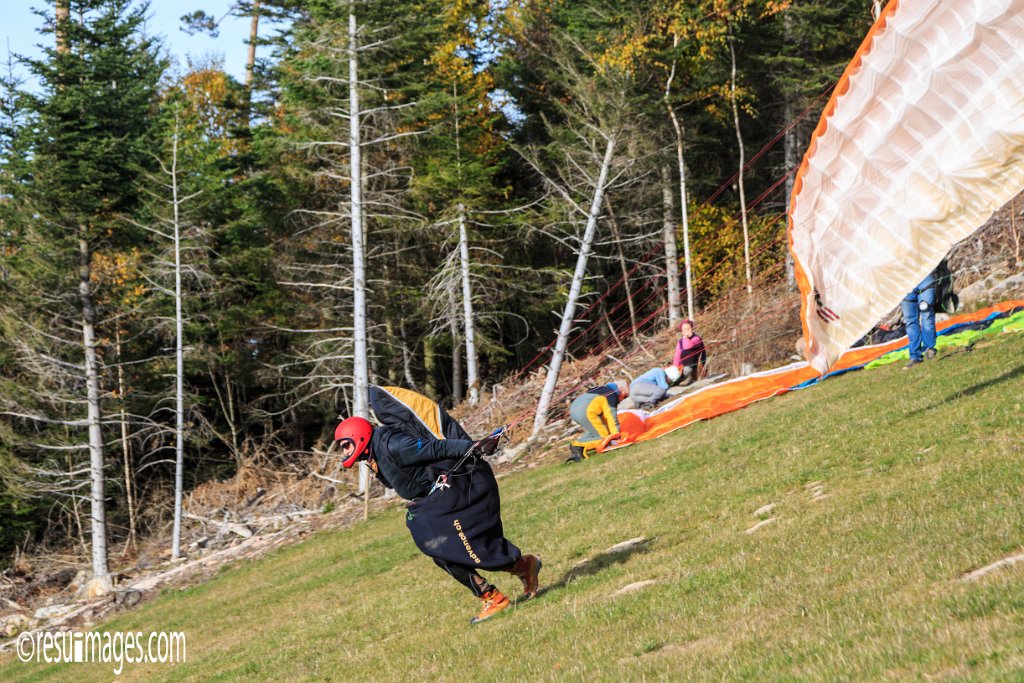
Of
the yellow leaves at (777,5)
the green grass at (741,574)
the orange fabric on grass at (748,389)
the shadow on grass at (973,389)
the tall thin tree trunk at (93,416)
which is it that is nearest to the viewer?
the green grass at (741,574)

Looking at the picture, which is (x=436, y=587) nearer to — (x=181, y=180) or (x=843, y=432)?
(x=843, y=432)

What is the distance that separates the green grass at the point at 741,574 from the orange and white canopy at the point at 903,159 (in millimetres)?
1651

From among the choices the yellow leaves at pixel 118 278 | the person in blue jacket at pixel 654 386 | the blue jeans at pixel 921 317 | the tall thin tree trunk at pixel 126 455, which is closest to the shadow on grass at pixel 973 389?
the blue jeans at pixel 921 317

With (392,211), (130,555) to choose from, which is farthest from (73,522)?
(392,211)

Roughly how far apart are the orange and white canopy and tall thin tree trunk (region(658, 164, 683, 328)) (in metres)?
21.8

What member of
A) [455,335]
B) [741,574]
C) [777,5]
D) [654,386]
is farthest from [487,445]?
[455,335]

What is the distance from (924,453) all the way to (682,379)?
10574 mm

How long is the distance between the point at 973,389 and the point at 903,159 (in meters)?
5.28

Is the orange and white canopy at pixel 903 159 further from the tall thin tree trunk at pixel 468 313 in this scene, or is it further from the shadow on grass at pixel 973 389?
the tall thin tree trunk at pixel 468 313

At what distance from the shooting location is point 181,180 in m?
30.9

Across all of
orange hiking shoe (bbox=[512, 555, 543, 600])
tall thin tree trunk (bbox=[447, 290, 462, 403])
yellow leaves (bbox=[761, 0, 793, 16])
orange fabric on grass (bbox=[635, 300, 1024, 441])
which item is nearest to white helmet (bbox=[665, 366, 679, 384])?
orange fabric on grass (bbox=[635, 300, 1024, 441])

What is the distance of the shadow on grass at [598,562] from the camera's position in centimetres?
960

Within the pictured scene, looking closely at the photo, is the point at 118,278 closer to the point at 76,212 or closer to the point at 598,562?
the point at 76,212

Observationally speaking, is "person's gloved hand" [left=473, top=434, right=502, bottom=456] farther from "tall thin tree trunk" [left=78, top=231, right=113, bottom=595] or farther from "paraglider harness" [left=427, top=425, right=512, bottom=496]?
"tall thin tree trunk" [left=78, top=231, right=113, bottom=595]
